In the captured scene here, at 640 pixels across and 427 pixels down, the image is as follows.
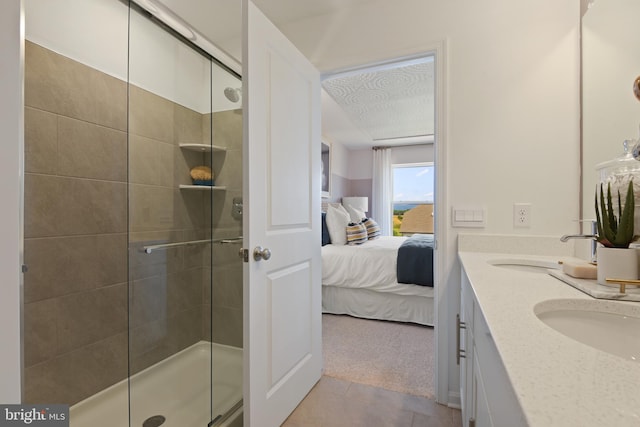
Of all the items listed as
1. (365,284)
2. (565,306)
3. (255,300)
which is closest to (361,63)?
(255,300)

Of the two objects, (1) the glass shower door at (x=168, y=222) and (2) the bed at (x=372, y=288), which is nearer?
(1) the glass shower door at (x=168, y=222)

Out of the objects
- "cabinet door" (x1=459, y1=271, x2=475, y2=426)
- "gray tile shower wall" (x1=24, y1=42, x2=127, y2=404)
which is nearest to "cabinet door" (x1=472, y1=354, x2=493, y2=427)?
"cabinet door" (x1=459, y1=271, x2=475, y2=426)

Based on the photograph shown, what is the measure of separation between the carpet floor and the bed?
0.11 metres

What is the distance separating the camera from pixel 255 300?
1298 mm

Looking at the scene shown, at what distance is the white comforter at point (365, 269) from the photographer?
2.94 metres

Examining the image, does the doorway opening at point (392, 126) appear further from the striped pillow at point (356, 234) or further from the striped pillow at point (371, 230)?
the striped pillow at point (371, 230)

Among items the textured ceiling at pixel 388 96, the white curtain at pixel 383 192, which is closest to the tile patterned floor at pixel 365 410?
the textured ceiling at pixel 388 96

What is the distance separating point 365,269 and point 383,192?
3.26 metres

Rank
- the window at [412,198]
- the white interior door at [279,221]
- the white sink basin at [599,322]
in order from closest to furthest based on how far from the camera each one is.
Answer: the white sink basin at [599,322] < the white interior door at [279,221] < the window at [412,198]

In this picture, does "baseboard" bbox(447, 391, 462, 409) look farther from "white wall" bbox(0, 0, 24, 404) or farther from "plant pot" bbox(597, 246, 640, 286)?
"white wall" bbox(0, 0, 24, 404)

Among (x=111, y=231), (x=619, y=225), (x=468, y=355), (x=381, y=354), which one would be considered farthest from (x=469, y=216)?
(x=111, y=231)

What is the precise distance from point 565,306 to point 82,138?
217cm

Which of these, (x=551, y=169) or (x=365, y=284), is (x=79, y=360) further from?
(x=551, y=169)

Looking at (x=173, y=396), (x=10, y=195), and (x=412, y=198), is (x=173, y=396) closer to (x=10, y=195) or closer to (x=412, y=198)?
(x=10, y=195)
